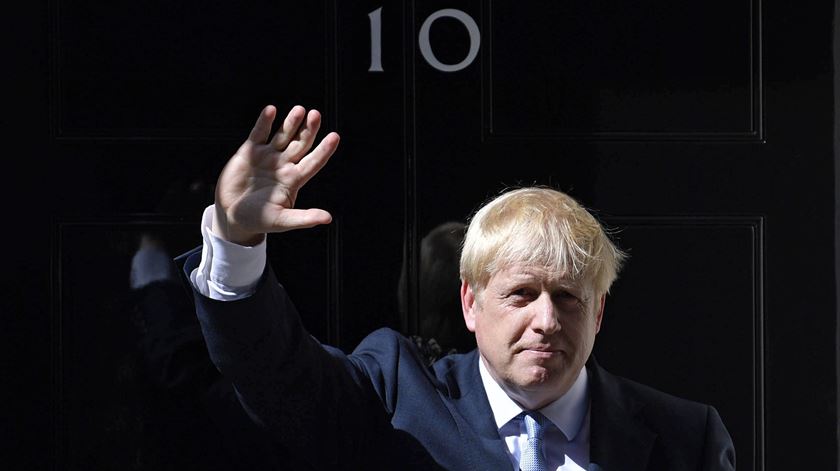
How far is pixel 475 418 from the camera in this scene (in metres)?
2.65

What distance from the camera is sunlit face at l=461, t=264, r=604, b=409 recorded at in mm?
2557

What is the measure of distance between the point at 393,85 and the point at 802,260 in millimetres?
1126

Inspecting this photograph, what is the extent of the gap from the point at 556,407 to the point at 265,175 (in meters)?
0.84

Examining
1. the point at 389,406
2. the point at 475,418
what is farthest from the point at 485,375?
the point at 389,406

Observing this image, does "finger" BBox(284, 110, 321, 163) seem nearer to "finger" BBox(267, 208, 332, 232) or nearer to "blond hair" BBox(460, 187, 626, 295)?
"finger" BBox(267, 208, 332, 232)

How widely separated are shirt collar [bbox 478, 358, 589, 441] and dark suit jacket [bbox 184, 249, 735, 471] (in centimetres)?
2

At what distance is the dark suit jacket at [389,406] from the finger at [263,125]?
275 mm

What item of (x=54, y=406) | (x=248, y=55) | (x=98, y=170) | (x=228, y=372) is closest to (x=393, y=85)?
(x=248, y=55)

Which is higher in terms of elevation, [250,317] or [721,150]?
[721,150]

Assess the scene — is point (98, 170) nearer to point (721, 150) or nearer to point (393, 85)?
point (393, 85)

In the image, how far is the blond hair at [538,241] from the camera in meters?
2.58

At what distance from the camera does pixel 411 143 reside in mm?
3113

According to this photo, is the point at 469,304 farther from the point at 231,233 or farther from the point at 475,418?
the point at 231,233

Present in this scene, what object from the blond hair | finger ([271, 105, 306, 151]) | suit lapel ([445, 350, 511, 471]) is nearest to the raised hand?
finger ([271, 105, 306, 151])
